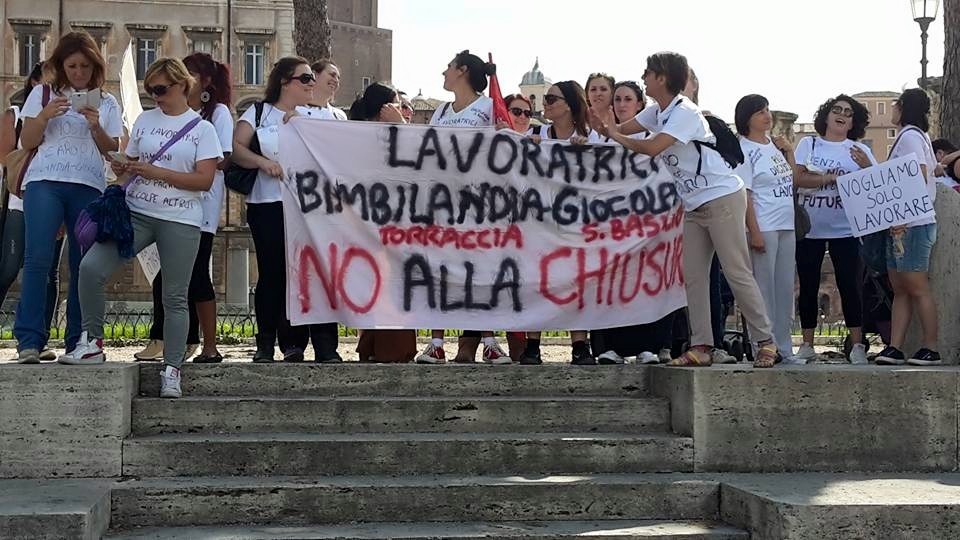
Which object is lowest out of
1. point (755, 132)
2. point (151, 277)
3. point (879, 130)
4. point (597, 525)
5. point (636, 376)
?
point (597, 525)

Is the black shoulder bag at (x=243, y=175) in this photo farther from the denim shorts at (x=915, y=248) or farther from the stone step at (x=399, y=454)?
the denim shorts at (x=915, y=248)

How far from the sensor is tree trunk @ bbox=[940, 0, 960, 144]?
45.8 ft

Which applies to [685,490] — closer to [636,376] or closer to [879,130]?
[636,376]

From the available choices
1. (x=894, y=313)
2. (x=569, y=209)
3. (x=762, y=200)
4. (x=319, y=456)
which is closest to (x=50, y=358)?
(x=319, y=456)

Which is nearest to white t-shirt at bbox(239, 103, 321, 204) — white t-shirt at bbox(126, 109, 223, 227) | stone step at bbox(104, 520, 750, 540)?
white t-shirt at bbox(126, 109, 223, 227)

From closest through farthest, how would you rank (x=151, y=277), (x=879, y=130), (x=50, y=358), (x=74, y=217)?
(x=74, y=217), (x=50, y=358), (x=151, y=277), (x=879, y=130)

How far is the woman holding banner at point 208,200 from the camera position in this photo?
25.1 ft

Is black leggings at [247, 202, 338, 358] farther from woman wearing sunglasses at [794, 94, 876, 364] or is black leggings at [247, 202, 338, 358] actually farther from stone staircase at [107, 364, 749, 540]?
woman wearing sunglasses at [794, 94, 876, 364]

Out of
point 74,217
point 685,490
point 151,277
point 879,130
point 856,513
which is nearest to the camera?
point 856,513

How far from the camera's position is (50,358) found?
301 inches

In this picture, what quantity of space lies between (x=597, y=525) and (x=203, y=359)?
2.84 metres

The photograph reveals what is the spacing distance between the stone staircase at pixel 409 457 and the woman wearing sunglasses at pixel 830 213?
213 cm

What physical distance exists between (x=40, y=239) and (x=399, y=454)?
2.35 meters

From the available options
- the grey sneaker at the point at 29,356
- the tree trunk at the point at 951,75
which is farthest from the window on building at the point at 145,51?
the grey sneaker at the point at 29,356
